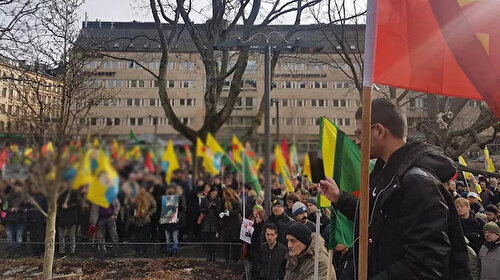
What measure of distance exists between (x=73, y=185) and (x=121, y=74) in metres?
1.05

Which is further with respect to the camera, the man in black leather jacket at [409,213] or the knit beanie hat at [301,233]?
the knit beanie hat at [301,233]

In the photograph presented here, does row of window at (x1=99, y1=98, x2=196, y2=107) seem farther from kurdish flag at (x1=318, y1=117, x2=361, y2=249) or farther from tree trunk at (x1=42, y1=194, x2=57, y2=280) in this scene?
kurdish flag at (x1=318, y1=117, x2=361, y2=249)

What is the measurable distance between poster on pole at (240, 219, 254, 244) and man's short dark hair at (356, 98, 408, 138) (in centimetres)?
538

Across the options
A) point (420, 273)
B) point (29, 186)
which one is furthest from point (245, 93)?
point (420, 273)

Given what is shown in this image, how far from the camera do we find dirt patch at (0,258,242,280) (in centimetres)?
418

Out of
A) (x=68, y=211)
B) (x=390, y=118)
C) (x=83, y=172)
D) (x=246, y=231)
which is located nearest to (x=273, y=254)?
(x=246, y=231)

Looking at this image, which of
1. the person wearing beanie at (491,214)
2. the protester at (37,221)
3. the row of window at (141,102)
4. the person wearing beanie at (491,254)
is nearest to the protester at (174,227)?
the row of window at (141,102)

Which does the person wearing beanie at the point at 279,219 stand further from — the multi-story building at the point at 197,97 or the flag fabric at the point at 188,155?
the flag fabric at the point at 188,155

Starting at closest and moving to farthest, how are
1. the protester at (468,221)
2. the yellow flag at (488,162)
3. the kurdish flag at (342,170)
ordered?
1. the kurdish flag at (342,170)
2. the protester at (468,221)
3. the yellow flag at (488,162)

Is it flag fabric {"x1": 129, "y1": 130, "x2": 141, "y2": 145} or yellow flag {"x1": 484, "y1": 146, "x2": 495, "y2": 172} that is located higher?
flag fabric {"x1": 129, "y1": 130, "x2": 141, "y2": 145}

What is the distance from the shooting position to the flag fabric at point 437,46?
3244 millimetres

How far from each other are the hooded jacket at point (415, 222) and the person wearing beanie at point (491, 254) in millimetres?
4232

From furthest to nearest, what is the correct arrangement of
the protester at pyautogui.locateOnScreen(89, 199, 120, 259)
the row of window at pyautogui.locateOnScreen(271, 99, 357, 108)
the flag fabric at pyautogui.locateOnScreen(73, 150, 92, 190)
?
the row of window at pyautogui.locateOnScreen(271, 99, 357, 108) → the protester at pyautogui.locateOnScreen(89, 199, 120, 259) → the flag fabric at pyautogui.locateOnScreen(73, 150, 92, 190)

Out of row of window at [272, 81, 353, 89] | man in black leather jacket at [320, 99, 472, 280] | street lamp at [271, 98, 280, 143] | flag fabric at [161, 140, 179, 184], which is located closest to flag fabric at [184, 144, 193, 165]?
flag fabric at [161, 140, 179, 184]
